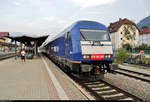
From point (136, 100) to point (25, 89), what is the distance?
4.36 m

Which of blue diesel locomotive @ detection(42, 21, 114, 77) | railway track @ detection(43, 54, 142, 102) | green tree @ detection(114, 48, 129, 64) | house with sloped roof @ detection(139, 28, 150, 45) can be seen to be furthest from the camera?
house with sloped roof @ detection(139, 28, 150, 45)

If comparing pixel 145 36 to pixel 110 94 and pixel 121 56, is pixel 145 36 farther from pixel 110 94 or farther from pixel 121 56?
pixel 110 94

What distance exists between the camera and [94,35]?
7254 millimetres

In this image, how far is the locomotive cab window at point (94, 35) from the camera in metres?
7.06

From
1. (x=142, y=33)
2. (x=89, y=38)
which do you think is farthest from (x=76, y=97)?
(x=142, y=33)

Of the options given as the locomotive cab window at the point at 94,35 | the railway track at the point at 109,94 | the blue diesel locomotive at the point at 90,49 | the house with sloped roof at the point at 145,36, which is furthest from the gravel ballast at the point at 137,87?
the house with sloped roof at the point at 145,36

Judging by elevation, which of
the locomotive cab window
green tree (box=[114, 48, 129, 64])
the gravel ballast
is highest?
the locomotive cab window

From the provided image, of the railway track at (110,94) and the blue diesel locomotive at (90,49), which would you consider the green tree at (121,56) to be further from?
the railway track at (110,94)

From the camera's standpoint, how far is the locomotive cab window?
23.2 ft

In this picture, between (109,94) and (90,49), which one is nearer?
(109,94)

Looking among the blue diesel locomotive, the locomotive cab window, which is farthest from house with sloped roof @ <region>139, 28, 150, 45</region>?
the blue diesel locomotive

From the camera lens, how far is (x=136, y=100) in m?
4.86

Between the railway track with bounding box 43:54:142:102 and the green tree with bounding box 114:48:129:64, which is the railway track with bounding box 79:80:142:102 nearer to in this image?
the railway track with bounding box 43:54:142:102

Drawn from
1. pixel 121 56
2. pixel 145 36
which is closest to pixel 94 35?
pixel 121 56
